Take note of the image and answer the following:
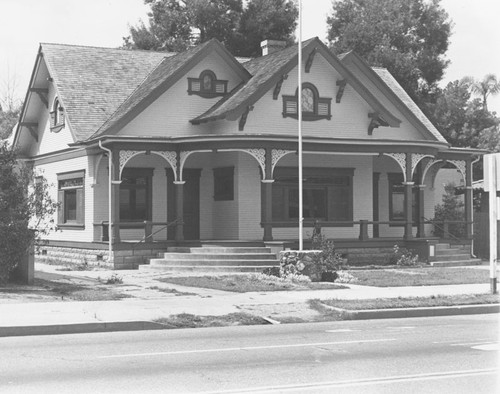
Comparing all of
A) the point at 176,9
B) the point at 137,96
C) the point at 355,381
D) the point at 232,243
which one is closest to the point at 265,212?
the point at 232,243

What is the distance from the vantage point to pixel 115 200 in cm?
2809

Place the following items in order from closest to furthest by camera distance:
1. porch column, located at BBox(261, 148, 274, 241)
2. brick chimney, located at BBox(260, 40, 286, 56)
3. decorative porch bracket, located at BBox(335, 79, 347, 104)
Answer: porch column, located at BBox(261, 148, 274, 241), decorative porch bracket, located at BBox(335, 79, 347, 104), brick chimney, located at BBox(260, 40, 286, 56)

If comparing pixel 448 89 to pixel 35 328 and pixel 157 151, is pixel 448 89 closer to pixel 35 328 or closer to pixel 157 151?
pixel 157 151

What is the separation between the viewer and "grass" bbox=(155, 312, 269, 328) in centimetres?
1526

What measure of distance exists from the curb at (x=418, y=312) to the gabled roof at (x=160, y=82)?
1375 centimetres

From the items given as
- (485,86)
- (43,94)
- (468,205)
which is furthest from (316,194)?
(485,86)

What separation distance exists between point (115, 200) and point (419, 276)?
978 centimetres

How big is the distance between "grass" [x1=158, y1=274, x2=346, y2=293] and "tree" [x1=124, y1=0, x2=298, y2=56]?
101 ft

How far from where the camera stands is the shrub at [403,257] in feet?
96.7

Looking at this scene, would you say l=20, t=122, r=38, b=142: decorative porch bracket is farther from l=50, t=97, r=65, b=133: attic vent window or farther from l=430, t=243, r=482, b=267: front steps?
l=430, t=243, r=482, b=267: front steps

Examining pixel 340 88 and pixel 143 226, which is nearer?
pixel 143 226

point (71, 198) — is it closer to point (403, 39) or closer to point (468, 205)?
point (468, 205)

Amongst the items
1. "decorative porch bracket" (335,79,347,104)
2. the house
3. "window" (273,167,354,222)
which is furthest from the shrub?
"decorative porch bracket" (335,79,347,104)

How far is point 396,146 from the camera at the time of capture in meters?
30.2
